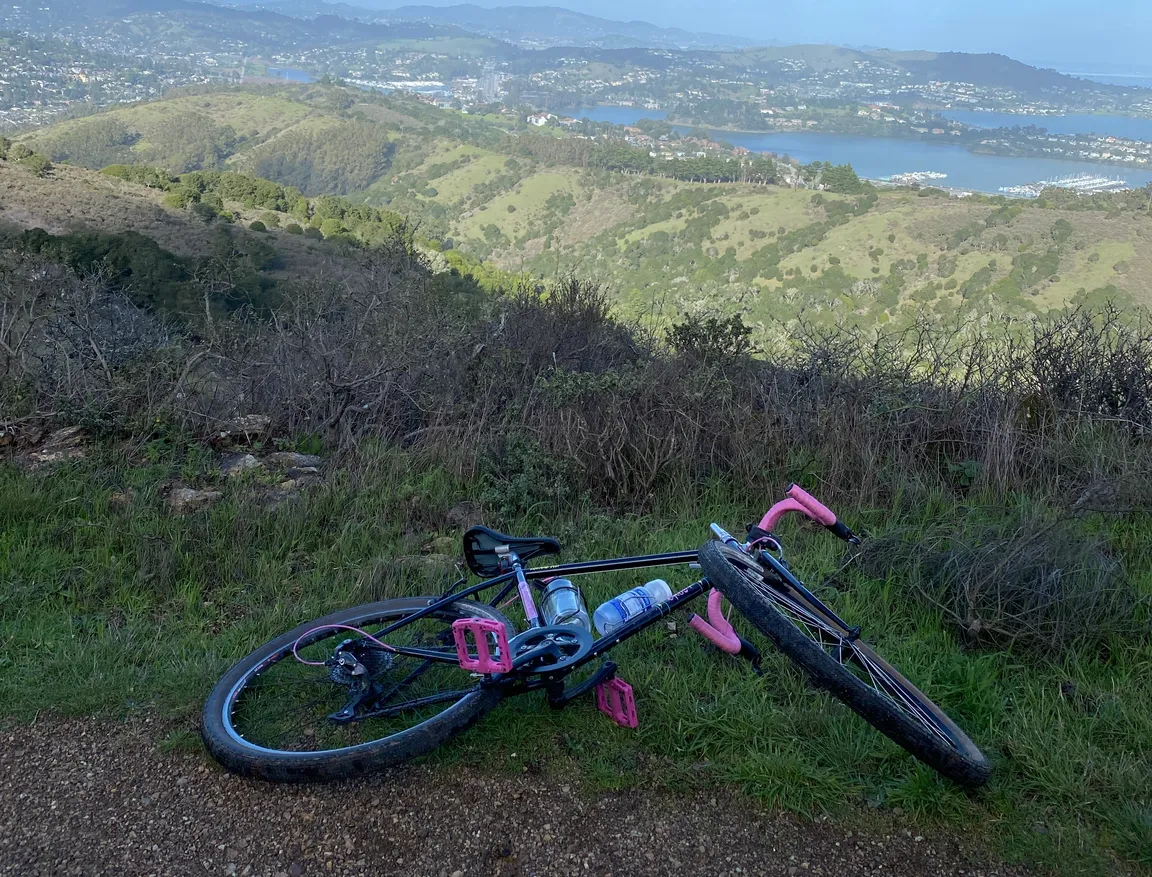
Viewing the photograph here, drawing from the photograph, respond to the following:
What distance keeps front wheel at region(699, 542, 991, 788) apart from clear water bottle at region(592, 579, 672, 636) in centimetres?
27

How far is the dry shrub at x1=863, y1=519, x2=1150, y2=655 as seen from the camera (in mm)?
3146

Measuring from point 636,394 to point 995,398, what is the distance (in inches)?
89.3

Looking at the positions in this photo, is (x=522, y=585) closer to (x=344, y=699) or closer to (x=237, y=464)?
(x=344, y=699)

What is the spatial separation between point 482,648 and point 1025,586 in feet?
7.26

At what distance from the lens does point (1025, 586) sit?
322cm

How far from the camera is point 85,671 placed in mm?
2959

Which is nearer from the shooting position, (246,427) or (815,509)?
(815,509)

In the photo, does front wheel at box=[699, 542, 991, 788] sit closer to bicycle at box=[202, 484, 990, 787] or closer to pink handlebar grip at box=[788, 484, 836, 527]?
bicycle at box=[202, 484, 990, 787]

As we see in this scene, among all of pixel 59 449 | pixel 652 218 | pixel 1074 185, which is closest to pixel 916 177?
pixel 1074 185

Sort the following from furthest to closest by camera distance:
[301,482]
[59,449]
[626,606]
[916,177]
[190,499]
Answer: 1. [916,177]
2. [59,449]
3. [301,482]
4. [190,499]
5. [626,606]

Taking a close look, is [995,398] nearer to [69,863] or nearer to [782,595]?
[782,595]

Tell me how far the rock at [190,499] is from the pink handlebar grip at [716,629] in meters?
2.74

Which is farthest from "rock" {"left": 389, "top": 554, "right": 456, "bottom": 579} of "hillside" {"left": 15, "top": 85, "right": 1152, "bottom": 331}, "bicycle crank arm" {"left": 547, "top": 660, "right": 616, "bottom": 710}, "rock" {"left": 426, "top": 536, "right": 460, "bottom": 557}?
"hillside" {"left": 15, "top": 85, "right": 1152, "bottom": 331}

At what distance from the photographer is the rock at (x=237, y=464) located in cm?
460
